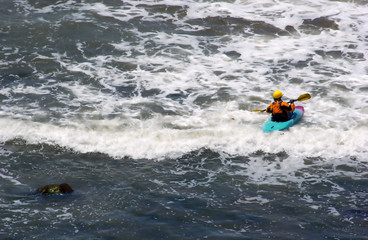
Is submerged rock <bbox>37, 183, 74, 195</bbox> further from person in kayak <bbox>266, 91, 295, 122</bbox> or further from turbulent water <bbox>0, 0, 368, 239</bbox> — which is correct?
person in kayak <bbox>266, 91, 295, 122</bbox>

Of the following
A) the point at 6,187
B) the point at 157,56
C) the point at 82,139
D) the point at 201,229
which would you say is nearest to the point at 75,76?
the point at 157,56

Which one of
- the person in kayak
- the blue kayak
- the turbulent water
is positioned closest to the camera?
the turbulent water

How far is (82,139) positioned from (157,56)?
4406 mm

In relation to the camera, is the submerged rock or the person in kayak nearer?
the submerged rock

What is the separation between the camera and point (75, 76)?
1225 centimetres

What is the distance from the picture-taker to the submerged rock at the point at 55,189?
724 centimetres

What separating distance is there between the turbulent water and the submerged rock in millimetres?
124

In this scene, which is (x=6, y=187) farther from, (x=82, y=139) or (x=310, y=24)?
(x=310, y=24)

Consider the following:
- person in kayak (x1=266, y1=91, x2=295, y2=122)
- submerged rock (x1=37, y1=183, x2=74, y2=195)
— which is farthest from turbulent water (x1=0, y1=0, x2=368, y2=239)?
person in kayak (x1=266, y1=91, x2=295, y2=122)

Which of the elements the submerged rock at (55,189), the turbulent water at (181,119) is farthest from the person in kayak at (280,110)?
the submerged rock at (55,189)

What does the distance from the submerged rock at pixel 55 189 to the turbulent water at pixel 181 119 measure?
0.41ft

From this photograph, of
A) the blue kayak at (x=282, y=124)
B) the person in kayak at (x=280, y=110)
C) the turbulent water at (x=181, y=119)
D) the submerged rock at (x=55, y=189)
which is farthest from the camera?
the person in kayak at (x=280, y=110)

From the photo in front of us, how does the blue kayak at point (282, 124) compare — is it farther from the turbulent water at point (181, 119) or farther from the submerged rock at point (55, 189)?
the submerged rock at point (55, 189)

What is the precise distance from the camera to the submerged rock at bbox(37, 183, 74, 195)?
285 inches
